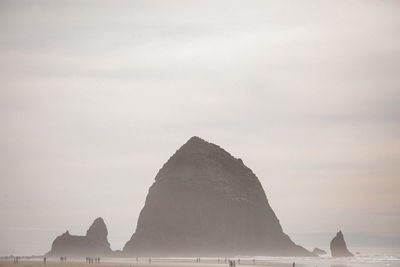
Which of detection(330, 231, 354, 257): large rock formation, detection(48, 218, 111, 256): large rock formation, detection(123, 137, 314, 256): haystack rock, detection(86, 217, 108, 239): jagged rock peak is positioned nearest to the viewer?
detection(330, 231, 354, 257): large rock formation

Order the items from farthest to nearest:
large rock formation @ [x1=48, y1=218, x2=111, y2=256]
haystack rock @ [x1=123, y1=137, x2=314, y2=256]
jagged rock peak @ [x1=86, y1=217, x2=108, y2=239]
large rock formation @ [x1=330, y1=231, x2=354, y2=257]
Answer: jagged rock peak @ [x1=86, y1=217, x2=108, y2=239] < haystack rock @ [x1=123, y1=137, x2=314, y2=256] < large rock formation @ [x1=48, y1=218, x2=111, y2=256] < large rock formation @ [x1=330, y1=231, x2=354, y2=257]

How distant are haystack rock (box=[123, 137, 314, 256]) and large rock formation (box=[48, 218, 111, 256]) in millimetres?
7912

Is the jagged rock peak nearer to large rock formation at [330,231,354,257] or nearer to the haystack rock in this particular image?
the haystack rock

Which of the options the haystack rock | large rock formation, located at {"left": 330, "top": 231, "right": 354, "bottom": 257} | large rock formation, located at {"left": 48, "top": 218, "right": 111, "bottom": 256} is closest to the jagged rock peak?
large rock formation, located at {"left": 48, "top": 218, "right": 111, "bottom": 256}

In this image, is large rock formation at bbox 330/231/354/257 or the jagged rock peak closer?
large rock formation at bbox 330/231/354/257

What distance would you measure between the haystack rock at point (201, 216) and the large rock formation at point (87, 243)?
26.0 feet

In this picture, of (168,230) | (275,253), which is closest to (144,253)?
(168,230)

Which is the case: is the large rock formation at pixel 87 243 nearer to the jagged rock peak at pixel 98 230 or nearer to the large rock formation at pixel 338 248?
the jagged rock peak at pixel 98 230

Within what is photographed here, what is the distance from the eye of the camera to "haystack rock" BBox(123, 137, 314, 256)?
6924 inches

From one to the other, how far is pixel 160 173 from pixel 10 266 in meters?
97.5

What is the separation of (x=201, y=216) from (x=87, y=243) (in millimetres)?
35110

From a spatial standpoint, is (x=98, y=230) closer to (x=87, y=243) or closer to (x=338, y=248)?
(x=87, y=243)

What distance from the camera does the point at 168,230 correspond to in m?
179

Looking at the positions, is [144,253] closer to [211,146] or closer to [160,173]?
[160,173]
